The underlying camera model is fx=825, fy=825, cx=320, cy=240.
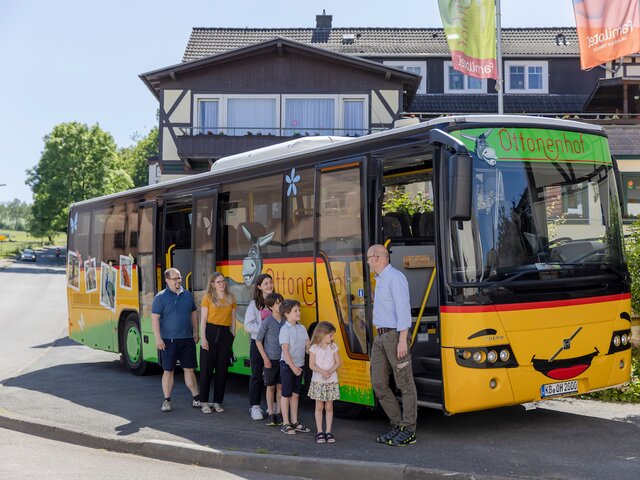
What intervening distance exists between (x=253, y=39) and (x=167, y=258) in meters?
27.5

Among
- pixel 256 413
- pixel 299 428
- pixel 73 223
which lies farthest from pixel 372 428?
pixel 73 223

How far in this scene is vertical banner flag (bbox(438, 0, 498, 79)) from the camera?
751 inches

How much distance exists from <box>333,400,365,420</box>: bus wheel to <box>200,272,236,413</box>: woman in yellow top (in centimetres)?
147

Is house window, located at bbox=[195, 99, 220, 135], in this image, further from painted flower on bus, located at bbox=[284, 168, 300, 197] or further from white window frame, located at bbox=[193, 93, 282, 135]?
painted flower on bus, located at bbox=[284, 168, 300, 197]

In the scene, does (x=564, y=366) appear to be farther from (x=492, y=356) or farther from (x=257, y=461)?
(x=257, y=461)

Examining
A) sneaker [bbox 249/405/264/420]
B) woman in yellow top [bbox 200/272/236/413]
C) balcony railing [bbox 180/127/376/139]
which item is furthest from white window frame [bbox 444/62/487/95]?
sneaker [bbox 249/405/264/420]

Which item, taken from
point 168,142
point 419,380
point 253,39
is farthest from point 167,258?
point 253,39

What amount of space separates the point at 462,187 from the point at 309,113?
76.1 feet

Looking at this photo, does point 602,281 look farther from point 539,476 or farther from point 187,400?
point 187,400

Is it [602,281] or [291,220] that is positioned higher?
[291,220]

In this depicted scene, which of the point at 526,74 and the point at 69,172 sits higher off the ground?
the point at 526,74

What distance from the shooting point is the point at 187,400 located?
438 inches

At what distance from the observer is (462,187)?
744 cm

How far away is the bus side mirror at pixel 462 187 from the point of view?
7445 millimetres
